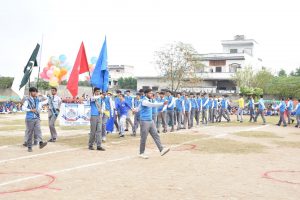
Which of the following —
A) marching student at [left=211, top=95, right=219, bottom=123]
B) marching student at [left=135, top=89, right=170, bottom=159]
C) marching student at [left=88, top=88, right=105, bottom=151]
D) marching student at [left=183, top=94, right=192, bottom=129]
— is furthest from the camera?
marching student at [left=211, top=95, right=219, bottom=123]

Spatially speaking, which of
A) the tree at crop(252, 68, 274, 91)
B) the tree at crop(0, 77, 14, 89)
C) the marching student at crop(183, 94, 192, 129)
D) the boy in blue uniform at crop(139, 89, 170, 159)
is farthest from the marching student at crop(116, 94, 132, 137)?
the tree at crop(252, 68, 274, 91)

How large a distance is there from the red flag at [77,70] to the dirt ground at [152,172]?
1931mm

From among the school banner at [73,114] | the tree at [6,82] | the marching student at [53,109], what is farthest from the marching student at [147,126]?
the tree at [6,82]

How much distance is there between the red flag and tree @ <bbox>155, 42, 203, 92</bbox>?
32359 millimetres

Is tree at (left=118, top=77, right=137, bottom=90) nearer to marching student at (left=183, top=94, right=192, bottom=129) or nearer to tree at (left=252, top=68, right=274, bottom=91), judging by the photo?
tree at (left=252, top=68, right=274, bottom=91)

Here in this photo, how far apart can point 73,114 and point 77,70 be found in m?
6.93

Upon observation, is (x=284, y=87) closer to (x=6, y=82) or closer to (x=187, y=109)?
(x=187, y=109)

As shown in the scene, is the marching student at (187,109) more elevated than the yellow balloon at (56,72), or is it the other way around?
the yellow balloon at (56,72)

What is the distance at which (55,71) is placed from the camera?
35.3 metres

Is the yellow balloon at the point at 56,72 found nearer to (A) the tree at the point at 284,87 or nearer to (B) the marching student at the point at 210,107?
(B) the marching student at the point at 210,107

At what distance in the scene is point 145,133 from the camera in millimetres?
10484

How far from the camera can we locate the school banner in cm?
1984

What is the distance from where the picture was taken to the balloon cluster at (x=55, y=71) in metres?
35.2

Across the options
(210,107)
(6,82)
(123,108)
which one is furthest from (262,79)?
(123,108)
